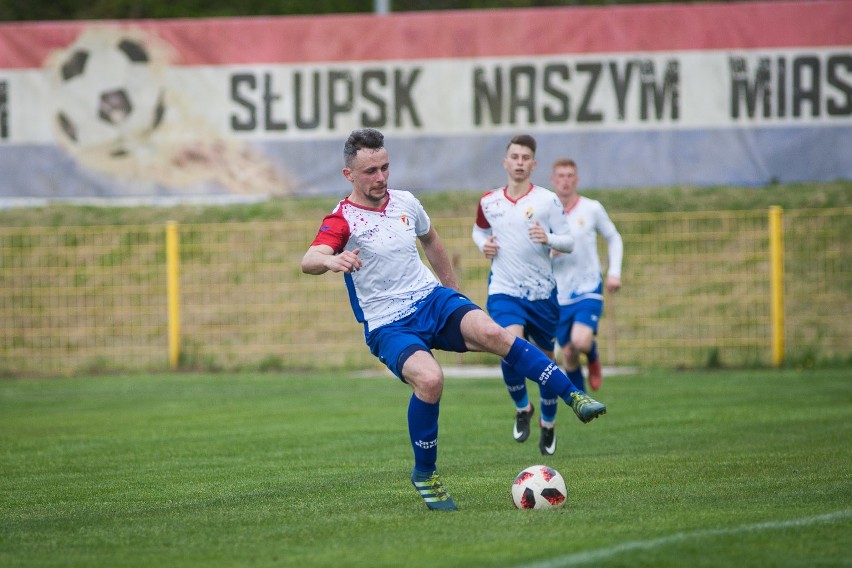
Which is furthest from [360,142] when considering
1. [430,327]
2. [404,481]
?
[404,481]

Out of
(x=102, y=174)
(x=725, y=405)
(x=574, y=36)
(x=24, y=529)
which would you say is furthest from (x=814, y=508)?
(x=102, y=174)

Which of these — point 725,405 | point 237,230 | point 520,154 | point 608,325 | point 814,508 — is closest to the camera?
point 814,508

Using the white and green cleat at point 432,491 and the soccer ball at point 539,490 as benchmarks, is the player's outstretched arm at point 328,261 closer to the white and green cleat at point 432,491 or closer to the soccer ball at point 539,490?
the white and green cleat at point 432,491

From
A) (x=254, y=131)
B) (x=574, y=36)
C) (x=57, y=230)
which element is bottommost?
(x=57, y=230)

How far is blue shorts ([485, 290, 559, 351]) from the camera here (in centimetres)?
1073

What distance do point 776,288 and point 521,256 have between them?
9264mm

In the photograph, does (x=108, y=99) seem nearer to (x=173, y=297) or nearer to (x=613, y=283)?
(x=173, y=297)

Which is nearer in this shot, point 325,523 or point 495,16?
point 325,523

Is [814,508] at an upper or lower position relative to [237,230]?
lower

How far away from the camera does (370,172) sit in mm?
7633

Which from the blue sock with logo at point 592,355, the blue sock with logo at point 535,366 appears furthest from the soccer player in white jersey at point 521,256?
the blue sock with logo at point 535,366

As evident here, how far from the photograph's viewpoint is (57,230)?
2031 cm

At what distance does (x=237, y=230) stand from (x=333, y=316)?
2.23 meters

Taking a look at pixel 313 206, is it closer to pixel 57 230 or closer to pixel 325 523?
pixel 57 230
